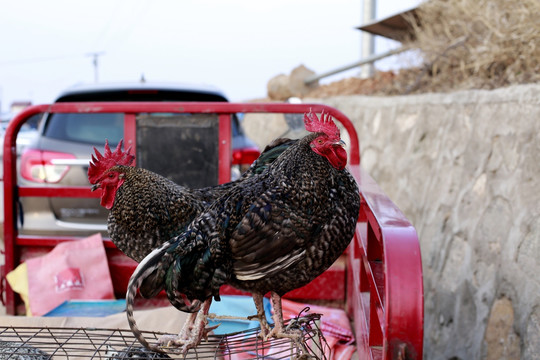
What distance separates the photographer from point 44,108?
3.63 metres

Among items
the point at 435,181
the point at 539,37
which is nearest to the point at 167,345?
the point at 435,181

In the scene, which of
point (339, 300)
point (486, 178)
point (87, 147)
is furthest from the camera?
point (87, 147)

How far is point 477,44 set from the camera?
6.02 m

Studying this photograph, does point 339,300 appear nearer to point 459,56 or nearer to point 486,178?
point 486,178

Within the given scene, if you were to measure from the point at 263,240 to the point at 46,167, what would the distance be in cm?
313

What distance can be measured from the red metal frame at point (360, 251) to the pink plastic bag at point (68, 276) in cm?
12

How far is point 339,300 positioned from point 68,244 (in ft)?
5.97

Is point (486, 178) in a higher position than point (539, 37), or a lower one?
lower

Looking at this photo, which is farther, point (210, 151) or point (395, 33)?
point (395, 33)

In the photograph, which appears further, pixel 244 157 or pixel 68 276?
pixel 244 157

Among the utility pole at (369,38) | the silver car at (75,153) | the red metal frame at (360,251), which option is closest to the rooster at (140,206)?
the red metal frame at (360,251)

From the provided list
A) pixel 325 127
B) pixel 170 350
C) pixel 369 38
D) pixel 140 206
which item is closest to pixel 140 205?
pixel 140 206

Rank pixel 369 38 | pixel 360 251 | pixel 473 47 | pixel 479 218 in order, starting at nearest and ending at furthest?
1. pixel 360 251
2. pixel 479 218
3. pixel 473 47
4. pixel 369 38

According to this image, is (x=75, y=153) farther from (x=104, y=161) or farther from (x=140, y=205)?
(x=140, y=205)
